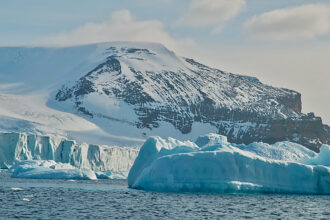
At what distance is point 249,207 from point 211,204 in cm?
295

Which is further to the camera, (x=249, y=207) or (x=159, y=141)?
(x=159, y=141)

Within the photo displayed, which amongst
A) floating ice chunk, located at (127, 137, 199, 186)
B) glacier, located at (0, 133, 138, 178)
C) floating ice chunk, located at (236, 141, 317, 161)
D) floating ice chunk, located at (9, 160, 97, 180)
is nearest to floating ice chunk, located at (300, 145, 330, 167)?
floating ice chunk, located at (236, 141, 317, 161)

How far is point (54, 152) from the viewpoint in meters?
115

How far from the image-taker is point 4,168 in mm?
109938

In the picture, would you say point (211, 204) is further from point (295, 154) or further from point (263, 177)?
point (295, 154)

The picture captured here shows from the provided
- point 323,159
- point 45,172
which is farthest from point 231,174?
point 45,172

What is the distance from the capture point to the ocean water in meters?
35.7

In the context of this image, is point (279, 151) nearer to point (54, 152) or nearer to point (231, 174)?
point (231, 174)

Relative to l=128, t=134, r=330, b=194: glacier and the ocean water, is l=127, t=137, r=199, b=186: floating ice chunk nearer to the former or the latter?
l=128, t=134, r=330, b=194: glacier

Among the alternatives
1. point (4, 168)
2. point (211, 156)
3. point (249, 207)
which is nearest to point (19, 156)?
point (4, 168)

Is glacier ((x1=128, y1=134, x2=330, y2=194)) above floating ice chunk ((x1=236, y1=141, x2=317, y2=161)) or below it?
below

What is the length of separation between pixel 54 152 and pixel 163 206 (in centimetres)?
7643

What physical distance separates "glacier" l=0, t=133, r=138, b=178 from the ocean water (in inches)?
2119

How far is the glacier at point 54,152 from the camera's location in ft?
356
